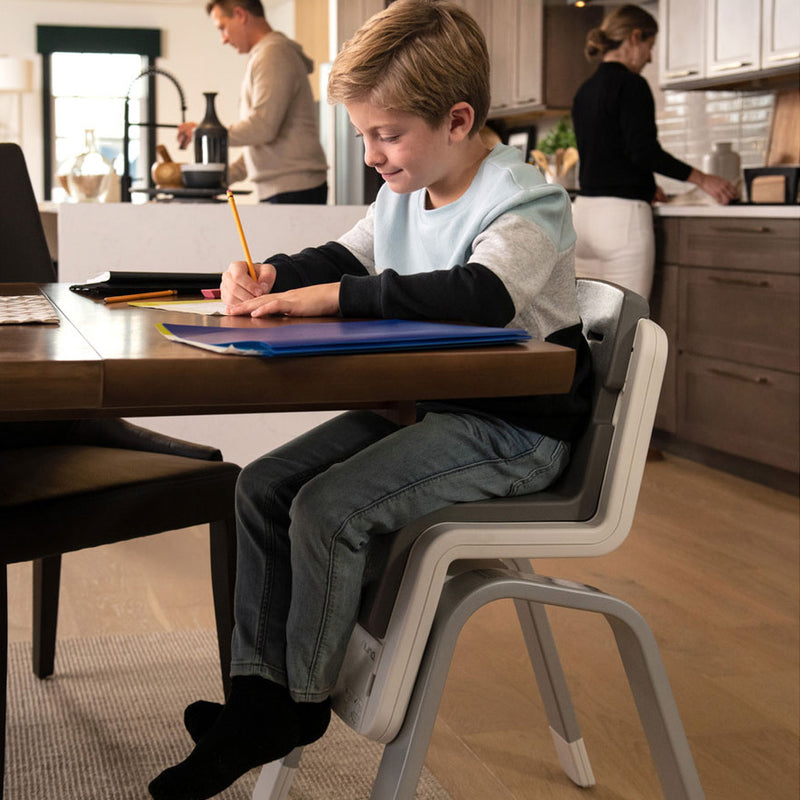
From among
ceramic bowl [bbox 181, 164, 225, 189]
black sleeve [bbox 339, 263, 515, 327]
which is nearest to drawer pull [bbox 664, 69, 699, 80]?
ceramic bowl [bbox 181, 164, 225, 189]

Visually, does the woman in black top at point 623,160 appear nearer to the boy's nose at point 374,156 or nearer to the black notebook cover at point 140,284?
the black notebook cover at point 140,284

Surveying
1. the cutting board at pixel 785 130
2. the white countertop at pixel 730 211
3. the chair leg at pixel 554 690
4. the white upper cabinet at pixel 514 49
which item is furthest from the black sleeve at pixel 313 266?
the white upper cabinet at pixel 514 49

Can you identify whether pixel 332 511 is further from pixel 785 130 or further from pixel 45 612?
pixel 785 130

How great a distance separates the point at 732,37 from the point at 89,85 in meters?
7.45

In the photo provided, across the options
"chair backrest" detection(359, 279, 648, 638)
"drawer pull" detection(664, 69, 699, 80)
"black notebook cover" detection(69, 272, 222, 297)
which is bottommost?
"chair backrest" detection(359, 279, 648, 638)

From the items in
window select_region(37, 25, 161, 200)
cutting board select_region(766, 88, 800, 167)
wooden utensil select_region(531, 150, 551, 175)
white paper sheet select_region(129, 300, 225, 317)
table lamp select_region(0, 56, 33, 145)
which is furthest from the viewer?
window select_region(37, 25, 161, 200)

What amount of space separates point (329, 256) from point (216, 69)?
955 cm

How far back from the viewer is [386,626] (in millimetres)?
1171

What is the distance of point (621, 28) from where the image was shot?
159 inches

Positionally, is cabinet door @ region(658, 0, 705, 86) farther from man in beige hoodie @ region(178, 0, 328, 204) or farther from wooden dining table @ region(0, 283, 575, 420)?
wooden dining table @ region(0, 283, 575, 420)

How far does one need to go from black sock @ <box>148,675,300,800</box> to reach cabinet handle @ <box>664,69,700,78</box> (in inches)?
146

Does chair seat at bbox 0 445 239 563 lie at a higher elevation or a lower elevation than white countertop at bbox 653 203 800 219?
lower

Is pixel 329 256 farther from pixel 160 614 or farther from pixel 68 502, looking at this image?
pixel 160 614

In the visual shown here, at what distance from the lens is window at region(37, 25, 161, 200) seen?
10.0 metres
